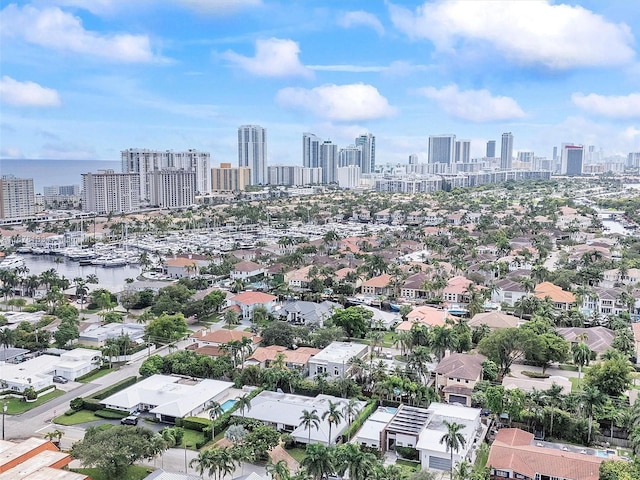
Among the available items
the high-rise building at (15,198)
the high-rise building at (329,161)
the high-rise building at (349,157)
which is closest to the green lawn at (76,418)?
→ the high-rise building at (15,198)

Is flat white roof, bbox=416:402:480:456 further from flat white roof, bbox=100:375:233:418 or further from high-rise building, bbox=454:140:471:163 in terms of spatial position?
high-rise building, bbox=454:140:471:163

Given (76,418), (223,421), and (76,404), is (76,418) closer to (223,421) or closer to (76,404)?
(76,404)

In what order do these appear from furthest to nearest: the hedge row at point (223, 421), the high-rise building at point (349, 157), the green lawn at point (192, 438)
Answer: the high-rise building at point (349, 157) < the hedge row at point (223, 421) < the green lawn at point (192, 438)

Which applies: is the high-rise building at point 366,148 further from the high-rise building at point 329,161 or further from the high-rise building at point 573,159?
the high-rise building at point 573,159

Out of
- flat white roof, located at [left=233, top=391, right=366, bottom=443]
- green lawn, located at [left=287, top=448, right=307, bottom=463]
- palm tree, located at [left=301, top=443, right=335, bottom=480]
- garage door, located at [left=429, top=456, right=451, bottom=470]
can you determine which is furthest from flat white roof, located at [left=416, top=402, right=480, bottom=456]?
palm tree, located at [left=301, top=443, right=335, bottom=480]

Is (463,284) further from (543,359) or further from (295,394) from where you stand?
(295,394)
